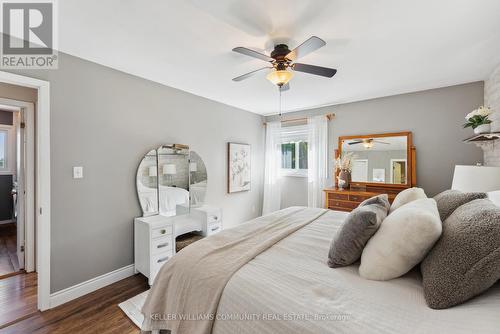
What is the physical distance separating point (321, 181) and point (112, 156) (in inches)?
129

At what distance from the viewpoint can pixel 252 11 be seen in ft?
4.96

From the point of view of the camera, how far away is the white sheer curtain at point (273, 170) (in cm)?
449

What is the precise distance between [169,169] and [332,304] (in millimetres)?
2588

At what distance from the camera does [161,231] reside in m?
2.42

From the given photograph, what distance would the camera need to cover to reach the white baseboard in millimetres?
2016

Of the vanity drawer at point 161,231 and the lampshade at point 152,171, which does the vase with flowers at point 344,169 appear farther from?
the lampshade at point 152,171

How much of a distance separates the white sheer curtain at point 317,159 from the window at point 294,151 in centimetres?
21

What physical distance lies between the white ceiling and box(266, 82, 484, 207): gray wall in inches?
9.4

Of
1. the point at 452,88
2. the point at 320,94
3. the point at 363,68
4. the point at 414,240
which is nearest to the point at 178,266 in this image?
the point at 414,240

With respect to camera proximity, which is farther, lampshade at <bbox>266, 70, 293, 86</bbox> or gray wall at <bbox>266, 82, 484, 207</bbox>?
gray wall at <bbox>266, 82, 484, 207</bbox>

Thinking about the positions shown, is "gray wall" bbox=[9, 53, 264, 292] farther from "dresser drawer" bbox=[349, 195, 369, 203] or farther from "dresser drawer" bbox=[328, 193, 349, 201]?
"dresser drawer" bbox=[349, 195, 369, 203]

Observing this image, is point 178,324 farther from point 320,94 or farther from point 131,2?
point 320,94

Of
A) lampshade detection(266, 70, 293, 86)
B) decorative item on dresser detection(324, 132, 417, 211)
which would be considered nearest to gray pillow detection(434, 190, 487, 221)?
lampshade detection(266, 70, 293, 86)

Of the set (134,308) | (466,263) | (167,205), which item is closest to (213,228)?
(167,205)
